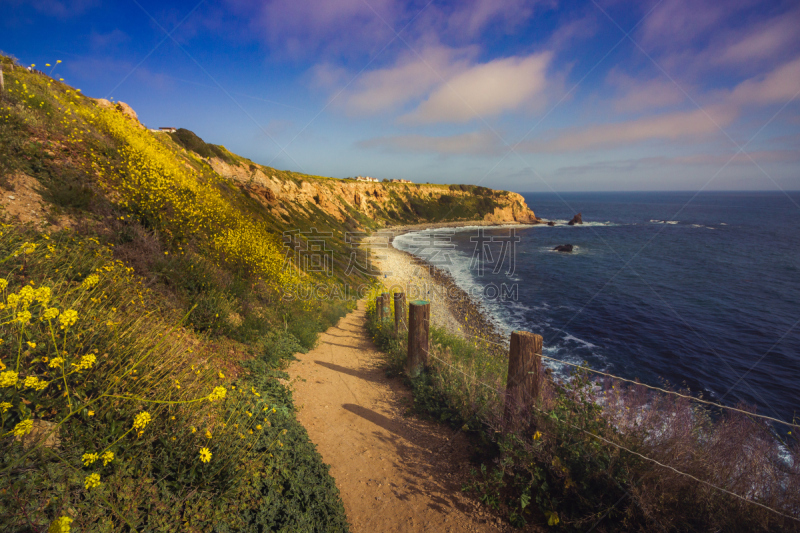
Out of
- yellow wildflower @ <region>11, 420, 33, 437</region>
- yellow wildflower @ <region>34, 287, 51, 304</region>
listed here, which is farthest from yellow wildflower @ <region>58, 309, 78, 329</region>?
yellow wildflower @ <region>11, 420, 33, 437</region>

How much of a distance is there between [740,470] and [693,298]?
3010 centimetres

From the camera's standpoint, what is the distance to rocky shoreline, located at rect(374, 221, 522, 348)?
1700cm

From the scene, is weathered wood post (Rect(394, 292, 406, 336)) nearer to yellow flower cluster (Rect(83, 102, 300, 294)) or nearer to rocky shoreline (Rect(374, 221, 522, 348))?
rocky shoreline (Rect(374, 221, 522, 348))

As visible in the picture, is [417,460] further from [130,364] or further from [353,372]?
[130,364]

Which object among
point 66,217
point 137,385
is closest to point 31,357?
point 137,385

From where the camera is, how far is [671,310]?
73.9 feet

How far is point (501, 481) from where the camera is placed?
360 centimetres

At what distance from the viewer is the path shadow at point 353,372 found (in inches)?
268

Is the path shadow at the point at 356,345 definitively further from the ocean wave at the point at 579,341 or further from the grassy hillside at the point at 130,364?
the ocean wave at the point at 579,341

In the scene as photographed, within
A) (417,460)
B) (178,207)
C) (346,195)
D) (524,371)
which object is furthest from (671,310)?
(346,195)

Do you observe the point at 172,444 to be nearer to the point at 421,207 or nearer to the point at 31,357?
the point at 31,357

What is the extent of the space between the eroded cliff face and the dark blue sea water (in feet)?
51.8

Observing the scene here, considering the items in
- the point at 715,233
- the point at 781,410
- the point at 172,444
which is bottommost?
the point at 781,410

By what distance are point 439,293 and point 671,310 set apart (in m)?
16.3
